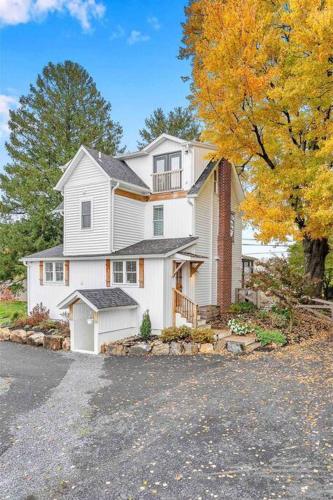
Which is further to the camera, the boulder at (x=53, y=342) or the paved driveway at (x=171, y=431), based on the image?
the boulder at (x=53, y=342)

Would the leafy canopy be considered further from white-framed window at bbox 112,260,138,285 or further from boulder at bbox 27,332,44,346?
boulder at bbox 27,332,44,346

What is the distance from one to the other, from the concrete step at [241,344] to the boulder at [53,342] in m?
6.92

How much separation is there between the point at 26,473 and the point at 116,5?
65.7 feet

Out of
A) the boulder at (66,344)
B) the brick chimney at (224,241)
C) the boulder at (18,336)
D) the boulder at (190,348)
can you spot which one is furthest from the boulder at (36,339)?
the brick chimney at (224,241)

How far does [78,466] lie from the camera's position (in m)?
5.30

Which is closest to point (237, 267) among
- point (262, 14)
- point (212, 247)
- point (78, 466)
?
point (212, 247)

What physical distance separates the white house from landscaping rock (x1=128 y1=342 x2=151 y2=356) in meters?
1.33

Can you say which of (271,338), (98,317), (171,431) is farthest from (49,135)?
(171,431)

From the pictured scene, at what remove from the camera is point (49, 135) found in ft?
93.1

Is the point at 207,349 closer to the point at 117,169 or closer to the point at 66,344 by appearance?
the point at 66,344

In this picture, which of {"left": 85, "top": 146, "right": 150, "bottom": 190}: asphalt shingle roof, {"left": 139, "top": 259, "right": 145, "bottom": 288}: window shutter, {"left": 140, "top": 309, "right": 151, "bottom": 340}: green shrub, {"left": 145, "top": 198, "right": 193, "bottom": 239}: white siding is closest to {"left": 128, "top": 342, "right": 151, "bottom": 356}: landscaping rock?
{"left": 140, "top": 309, "right": 151, "bottom": 340}: green shrub

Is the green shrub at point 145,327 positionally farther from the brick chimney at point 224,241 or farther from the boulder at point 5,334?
the boulder at point 5,334

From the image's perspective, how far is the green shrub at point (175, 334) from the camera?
44.1 ft

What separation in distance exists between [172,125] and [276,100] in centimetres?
2124
